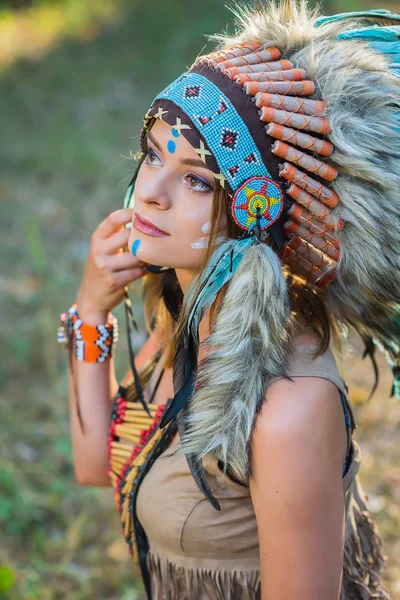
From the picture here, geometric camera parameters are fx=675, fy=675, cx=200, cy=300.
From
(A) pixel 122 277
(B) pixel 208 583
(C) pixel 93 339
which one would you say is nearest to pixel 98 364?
(C) pixel 93 339

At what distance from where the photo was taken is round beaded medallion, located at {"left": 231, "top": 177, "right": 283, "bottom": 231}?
171cm

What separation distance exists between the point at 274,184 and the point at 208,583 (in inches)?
44.5

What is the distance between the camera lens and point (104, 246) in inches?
89.0

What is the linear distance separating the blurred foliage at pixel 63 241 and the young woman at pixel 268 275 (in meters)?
0.82

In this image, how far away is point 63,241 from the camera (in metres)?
5.51

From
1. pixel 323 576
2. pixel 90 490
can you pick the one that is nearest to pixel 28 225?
pixel 90 490

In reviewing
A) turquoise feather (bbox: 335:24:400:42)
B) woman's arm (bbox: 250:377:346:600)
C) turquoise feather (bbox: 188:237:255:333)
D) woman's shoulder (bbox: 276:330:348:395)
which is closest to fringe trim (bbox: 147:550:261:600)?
woman's arm (bbox: 250:377:346:600)

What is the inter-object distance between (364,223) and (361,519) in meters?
1.05

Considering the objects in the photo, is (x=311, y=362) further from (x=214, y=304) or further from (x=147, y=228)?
(x=147, y=228)

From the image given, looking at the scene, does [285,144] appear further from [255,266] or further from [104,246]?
[104,246]

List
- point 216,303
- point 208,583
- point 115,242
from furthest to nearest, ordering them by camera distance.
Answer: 1. point 115,242
2. point 208,583
3. point 216,303

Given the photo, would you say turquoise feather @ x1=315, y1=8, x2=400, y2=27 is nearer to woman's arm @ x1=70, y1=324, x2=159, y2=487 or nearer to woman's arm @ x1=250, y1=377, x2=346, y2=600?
woman's arm @ x1=250, y1=377, x2=346, y2=600

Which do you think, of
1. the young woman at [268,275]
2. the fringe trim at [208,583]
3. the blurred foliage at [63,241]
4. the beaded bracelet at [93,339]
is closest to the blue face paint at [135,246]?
the young woman at [268,275]

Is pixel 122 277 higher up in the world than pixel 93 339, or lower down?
higher up
